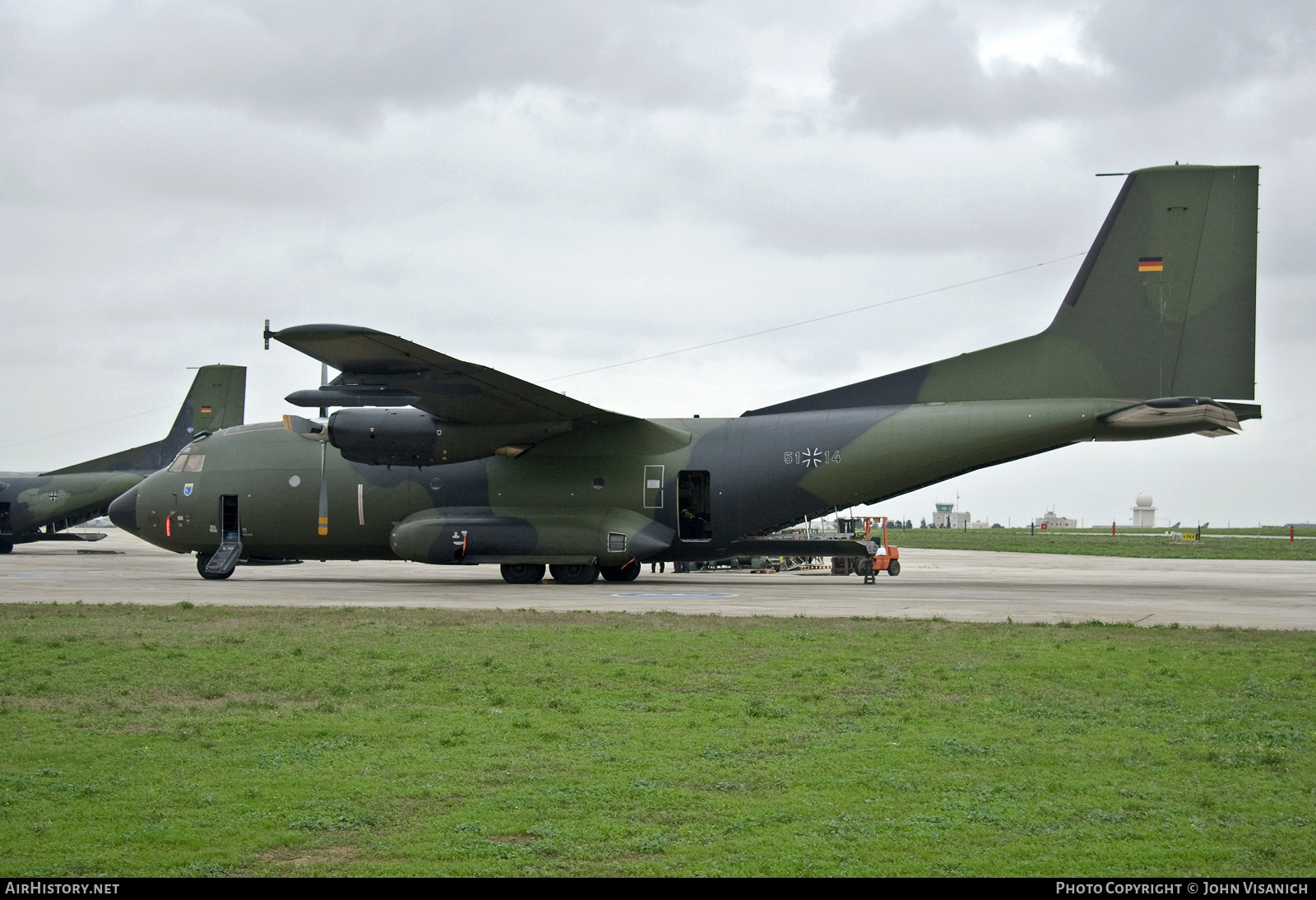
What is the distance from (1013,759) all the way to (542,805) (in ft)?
10.7

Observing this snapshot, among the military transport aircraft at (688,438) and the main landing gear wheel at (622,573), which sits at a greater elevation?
the military transport aircraft at (688,438)

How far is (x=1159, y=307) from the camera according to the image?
842 inches

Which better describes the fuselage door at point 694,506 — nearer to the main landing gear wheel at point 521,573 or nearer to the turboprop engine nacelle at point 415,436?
the turboprop engine nacelle at point 415,436

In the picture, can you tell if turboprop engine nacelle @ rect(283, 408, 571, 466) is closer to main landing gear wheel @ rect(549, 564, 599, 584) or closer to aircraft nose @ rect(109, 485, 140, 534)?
main landing gear wheel @ rect(549, 564, 599, 584)

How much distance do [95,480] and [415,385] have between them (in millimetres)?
24070

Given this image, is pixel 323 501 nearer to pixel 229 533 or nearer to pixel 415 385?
pixel 229 533

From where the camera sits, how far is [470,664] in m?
11.2

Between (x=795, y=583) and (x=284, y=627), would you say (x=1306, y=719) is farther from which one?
(x=795, y=583)

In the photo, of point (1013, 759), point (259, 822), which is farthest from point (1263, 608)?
point (259, 822)

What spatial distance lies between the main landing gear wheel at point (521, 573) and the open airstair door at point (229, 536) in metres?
6.49

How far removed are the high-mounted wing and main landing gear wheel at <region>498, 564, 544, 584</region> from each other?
12.2 feet

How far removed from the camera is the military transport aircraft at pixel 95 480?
39125 millimetres

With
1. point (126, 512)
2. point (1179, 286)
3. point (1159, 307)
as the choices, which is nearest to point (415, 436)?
point (126, 512)

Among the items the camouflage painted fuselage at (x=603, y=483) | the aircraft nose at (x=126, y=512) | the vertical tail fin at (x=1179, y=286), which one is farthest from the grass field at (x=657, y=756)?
the aircraft nose at (x=126, y=512)
